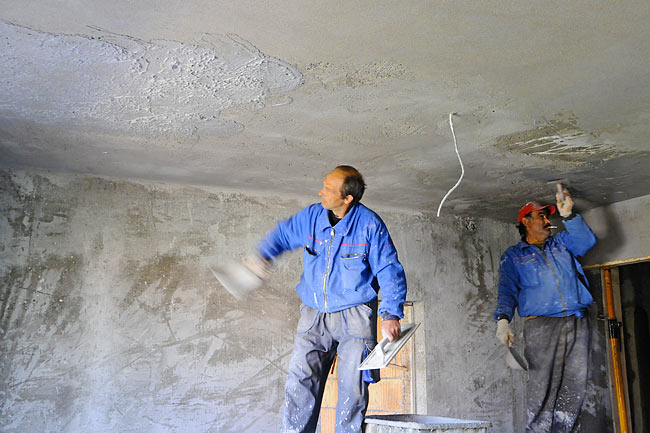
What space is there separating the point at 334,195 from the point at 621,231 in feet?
9.94

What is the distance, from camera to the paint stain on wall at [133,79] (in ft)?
7.41

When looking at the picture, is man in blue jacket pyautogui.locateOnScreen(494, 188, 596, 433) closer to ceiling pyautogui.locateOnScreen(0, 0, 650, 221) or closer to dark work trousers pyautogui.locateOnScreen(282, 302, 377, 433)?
ceiling pyautogui.locateOnScreen(0, 0, 650, 221)

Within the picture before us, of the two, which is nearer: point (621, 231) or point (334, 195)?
point (334, 195)

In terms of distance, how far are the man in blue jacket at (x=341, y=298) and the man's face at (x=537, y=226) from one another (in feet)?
6.52

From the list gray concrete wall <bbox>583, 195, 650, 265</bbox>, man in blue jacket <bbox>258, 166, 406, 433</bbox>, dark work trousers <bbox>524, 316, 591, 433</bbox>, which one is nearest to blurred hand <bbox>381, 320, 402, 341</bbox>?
man in blue jacket <bbox>258, 166, 406, 433</bbox>

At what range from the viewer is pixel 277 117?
2957 millimetres

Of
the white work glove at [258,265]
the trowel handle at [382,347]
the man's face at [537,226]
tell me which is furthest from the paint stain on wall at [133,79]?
the man's face at [537,226]

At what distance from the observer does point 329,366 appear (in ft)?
8.63

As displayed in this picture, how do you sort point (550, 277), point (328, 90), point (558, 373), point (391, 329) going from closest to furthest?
point (391, 329), point (328, 90), point (558, 373), point (550, 277)

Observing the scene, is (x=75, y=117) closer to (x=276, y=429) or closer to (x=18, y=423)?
(x=18, y=423)

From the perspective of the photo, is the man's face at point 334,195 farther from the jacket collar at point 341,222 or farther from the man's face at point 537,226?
the man's face at point 537,226

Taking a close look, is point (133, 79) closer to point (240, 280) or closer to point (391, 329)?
point (240, 280)

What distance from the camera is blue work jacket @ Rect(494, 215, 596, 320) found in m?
3.75

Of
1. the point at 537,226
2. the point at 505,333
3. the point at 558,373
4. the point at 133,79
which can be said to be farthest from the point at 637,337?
the point at 133,79
